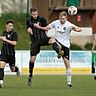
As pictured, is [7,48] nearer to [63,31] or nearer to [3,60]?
[3,60]

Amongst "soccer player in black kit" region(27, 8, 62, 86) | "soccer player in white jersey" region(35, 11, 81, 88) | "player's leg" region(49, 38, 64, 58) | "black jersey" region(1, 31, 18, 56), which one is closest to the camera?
"player's leg" region(49, 38, 64, 58)

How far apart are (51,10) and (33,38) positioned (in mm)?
25223

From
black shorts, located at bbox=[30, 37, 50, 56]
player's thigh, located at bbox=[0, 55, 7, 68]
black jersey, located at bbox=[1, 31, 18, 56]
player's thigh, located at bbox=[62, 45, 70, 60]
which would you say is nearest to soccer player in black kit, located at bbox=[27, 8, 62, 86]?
black shorts, located at bbox=[30, 37, 50, 56]

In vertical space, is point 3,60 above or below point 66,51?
below

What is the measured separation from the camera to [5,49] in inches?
626

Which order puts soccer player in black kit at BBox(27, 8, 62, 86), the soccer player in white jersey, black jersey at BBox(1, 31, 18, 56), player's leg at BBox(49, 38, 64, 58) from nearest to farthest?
player's leg at BBox(49, 38, 64, 58)
black jersey at BBox(1, 31, 18, 56)
the soccer player in white jersey
soccer player in black kit at BBox(27, 8, 62, 86)

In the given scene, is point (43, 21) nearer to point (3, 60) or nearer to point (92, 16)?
point (3, 60)

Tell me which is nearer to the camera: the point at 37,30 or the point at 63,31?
the point at 63,31

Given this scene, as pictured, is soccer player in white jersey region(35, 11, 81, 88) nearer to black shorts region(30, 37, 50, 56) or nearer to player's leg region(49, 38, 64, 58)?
player's leg region(49, 38, 64, 58)

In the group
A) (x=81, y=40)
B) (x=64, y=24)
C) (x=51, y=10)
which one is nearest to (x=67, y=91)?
(x=64, y=24)

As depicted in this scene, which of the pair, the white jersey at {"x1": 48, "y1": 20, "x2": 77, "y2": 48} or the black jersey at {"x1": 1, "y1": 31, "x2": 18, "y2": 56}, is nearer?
the black jersey at {"x1": 1, "y1": 31, "x2": 18, "y2": 56}

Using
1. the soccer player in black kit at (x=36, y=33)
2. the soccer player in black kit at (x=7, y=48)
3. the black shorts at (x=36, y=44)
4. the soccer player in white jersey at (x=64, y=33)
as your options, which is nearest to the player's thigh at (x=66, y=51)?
the soccer player in white jersey at (x=64, y=33)

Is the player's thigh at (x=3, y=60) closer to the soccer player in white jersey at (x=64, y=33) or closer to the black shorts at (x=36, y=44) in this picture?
the black shorts at (x=36, y=44)

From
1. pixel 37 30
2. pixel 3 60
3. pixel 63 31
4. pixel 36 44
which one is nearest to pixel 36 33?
pixel 37 30
